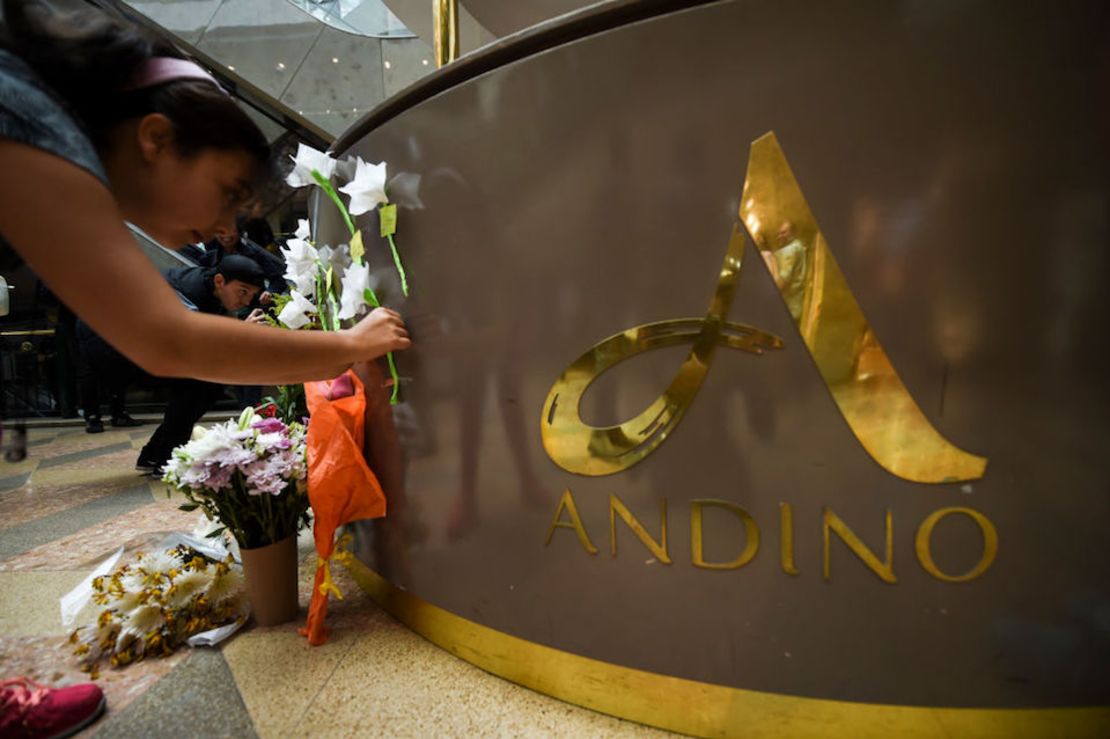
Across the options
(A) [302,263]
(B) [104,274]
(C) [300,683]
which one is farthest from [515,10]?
(C) [300,683]

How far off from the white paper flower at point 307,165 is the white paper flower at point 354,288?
28cm

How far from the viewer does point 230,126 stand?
902 mm

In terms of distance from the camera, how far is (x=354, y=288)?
1.43 metres

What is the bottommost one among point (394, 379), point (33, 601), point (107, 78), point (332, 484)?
point (33, 601)

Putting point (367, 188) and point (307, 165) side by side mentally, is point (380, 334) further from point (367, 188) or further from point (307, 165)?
point (307, 165)

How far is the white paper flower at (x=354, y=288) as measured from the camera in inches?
55.7

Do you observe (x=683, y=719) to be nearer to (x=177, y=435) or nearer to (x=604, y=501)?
(x=604, y=501)

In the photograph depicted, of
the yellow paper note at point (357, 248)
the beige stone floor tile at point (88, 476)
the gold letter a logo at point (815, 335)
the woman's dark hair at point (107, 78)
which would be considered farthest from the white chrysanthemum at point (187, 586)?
the beige stone floor tile at point (88, 476)

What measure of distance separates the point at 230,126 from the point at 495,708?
1.19m

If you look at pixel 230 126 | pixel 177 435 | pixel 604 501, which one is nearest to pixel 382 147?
pixel 230 126

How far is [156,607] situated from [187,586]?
3.6 inches

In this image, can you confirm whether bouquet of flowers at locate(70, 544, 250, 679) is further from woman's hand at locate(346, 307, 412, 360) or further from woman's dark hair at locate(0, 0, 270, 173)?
woman's dark hair at locate(0, 0, 270, 173)

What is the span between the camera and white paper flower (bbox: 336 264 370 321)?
142cm

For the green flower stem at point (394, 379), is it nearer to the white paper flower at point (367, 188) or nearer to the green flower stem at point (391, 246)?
the green flower stem at point (391, 246)
